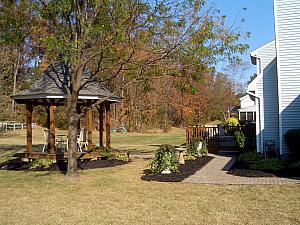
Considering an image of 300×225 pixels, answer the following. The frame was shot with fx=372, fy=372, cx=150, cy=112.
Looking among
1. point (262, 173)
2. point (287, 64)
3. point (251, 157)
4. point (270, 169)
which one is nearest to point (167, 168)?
point (262, 173)

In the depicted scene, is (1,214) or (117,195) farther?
(117,195)

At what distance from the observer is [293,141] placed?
1193cm

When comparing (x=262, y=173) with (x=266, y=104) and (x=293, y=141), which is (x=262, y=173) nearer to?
(x=293, y=141)

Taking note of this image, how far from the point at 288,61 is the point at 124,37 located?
6350 millimetres

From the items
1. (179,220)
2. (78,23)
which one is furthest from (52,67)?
(179,220)

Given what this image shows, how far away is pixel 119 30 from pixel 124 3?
2.56ft

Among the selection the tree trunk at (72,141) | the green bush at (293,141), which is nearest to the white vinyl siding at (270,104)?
the green bush at (293,141)

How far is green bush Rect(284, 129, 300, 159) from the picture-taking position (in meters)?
11.8

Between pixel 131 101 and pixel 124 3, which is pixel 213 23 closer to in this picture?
pixel 124 3

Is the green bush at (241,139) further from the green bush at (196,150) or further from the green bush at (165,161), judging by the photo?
the green bush at (165,161)

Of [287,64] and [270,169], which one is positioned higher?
[287,64]

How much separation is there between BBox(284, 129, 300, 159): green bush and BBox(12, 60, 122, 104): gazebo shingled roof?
245 inches

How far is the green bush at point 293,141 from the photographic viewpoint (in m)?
11.8

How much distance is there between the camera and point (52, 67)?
15266 millimetres
